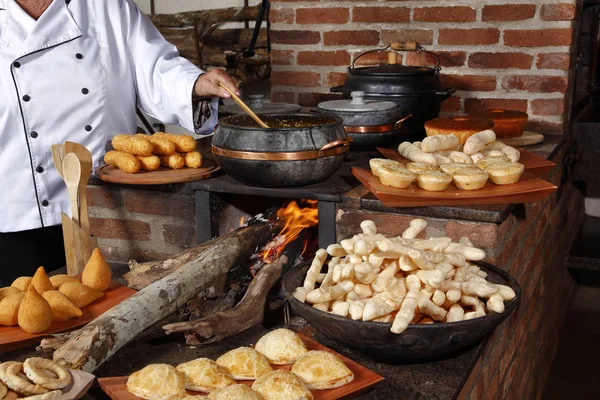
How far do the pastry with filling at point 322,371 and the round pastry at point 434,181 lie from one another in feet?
2.25

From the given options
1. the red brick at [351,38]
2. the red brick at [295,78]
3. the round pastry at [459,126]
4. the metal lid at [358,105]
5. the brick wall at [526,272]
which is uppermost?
the red brick at [351,38]

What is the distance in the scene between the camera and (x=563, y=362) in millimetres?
3830

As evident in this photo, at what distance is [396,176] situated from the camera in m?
1.96

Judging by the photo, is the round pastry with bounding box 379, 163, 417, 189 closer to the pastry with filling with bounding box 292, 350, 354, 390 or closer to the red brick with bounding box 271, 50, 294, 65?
the pastry with filling with bounding box 292, 350, 354, 390

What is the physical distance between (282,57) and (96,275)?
1.97 meters

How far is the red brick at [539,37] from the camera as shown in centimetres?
293

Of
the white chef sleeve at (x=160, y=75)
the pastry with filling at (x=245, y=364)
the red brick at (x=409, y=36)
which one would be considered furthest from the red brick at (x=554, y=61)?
the pastry with filling at (x=245, y=364)

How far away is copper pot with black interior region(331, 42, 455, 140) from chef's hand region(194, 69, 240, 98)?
60 cm

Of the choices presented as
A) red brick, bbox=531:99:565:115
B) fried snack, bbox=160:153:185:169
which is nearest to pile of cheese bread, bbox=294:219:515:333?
fried snack, bbox=160:153:185:169

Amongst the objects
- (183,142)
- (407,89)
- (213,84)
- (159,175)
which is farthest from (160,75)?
(407,89)

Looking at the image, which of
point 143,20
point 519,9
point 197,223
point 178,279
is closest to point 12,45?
point 143,20

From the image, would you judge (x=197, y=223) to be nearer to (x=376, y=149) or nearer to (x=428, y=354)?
(x=376, y=149)

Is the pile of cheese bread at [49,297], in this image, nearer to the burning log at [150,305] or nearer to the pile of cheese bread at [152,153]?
the burning log at [150,305]

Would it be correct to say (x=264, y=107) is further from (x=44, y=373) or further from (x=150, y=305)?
(x=44, y=373)
